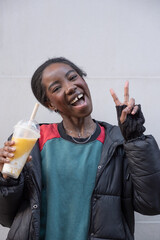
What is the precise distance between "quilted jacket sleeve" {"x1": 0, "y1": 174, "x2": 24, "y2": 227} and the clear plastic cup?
9 centimetres

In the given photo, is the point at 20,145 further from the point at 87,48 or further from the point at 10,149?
the point at 87,48

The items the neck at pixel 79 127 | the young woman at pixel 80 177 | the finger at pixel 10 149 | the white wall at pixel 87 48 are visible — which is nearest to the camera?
the finger at pixel 10 149

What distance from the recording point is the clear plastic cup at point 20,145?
111 cm

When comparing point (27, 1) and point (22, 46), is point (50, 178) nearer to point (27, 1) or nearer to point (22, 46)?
point (22, 46)

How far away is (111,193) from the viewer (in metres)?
1.32

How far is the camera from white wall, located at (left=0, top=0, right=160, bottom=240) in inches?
77.2

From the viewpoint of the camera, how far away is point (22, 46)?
197 centimetres

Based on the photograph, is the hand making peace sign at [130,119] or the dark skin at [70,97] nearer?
the hand making peace sign at [130,119]

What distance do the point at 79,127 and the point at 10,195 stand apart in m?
0.57

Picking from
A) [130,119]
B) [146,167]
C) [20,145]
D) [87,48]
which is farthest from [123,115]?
[87,48]

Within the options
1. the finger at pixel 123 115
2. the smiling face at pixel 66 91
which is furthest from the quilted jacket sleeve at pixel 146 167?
the smiling face at pixel 66 91

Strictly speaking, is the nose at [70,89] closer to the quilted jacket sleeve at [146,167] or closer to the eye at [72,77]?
the eye at [72,77]

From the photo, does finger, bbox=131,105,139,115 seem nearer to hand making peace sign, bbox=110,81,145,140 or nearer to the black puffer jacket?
hand making peace sign, bbox=110,81,145,140

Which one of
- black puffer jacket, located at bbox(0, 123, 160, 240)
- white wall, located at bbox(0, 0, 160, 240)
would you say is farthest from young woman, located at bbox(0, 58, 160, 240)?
white wall, located at bbox(0, 0, 160, 240)
